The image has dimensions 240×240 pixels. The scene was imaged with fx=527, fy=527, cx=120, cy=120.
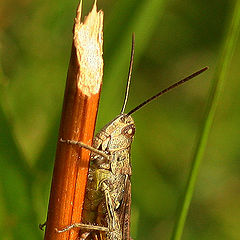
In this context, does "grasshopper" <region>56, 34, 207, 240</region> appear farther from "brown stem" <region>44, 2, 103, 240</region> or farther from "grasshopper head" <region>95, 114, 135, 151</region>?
"brown stem" <region>44, 2, 103, 240</region>

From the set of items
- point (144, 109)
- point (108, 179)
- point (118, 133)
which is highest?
point (144, 109)

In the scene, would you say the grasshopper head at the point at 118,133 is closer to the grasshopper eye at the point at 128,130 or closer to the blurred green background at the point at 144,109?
the grasshopper eye at the point at 128,130

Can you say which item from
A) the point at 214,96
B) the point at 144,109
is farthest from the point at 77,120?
the point at 144,109

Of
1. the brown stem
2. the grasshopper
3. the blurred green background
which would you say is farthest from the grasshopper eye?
the brown stem

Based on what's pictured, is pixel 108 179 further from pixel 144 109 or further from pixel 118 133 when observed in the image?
pixel 144 109

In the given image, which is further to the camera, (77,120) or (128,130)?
(128,130)

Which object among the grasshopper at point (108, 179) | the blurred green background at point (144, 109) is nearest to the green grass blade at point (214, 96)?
the grasshopper at point (108, 179)

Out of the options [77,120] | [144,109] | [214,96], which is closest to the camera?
[77,120]
